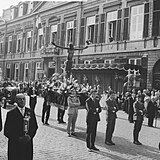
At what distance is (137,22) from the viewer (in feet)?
67.6

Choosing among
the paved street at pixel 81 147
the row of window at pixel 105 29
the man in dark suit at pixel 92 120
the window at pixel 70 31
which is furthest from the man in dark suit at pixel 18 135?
the window at pixel 70 31

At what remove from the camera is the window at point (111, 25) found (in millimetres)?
22422

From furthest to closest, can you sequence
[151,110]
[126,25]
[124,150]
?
[126,25] → [151,110] → [124,150]

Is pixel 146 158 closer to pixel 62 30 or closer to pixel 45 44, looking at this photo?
pixel 62 30

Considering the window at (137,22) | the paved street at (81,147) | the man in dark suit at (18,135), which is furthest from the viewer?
the window at (137,22)

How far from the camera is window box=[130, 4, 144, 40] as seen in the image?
798 inches

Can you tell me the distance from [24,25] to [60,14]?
8.28m

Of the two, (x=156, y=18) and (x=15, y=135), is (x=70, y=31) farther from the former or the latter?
(x=15, y=135)

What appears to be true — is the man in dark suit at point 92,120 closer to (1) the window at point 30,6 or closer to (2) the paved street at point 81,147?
(2) the paved street at point 81,147

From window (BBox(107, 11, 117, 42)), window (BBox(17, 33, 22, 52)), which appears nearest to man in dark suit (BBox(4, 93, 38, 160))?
window (BBox(107, 11, 117, 42))

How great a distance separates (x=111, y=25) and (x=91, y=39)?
269 centimetres

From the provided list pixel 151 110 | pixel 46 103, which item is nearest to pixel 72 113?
pixel 46 103

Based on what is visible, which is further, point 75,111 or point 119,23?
point 119,23

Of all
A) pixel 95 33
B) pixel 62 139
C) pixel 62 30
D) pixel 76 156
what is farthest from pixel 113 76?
pixel 76 156
